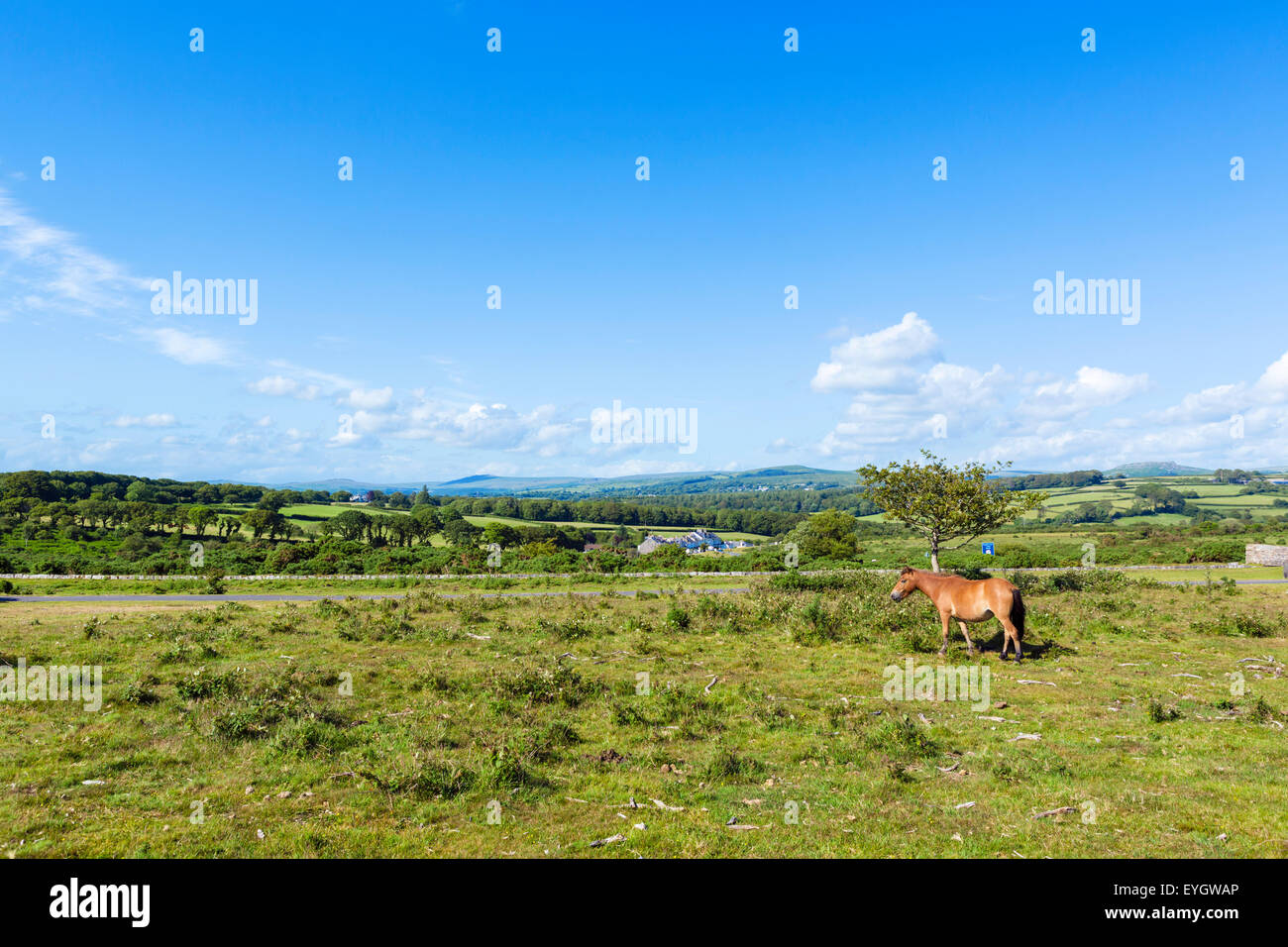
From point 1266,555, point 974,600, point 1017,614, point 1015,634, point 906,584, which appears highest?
point 906,584

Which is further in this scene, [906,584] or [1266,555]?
[1266,555]

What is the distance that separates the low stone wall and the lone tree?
Result: 2511 centimetres

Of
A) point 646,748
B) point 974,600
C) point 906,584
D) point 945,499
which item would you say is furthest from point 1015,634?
point 945,499

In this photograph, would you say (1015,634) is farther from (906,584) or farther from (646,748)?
(646,748)

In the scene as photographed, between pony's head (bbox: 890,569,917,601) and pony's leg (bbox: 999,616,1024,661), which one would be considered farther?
pony's head (bbox: 890,569,917,601)

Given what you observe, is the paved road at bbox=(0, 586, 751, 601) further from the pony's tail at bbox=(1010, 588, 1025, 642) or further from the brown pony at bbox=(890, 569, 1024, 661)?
the pony's tail at bbox=(1010, 588, 1025, 642)

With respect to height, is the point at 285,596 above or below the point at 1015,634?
below

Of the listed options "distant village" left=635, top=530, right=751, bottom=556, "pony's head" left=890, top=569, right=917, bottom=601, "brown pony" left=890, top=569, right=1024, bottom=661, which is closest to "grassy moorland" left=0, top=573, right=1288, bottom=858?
"brown pony" left=890, top=569, right=1024, bottom=661

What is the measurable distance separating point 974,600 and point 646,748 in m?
12.9

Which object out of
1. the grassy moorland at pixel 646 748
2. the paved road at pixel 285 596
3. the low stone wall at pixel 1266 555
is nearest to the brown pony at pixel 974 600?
the grassy moorland at pixel 646 748

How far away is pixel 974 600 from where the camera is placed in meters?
19.5

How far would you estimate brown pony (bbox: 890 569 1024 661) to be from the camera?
18.8 meters

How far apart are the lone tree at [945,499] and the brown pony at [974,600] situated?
68.8 ft

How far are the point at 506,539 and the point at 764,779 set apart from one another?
8290 cm
